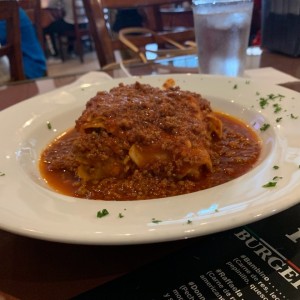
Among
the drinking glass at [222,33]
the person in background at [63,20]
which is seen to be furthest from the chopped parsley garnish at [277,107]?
the person in background at [63,20]

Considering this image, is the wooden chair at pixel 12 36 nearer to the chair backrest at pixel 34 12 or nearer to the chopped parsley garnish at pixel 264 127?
the chair backrest at pixel 34 12

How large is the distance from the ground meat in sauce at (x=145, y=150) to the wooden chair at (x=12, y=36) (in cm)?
145

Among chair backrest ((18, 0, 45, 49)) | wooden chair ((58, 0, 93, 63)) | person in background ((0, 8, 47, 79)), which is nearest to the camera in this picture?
person in background ((0, 8, 47, 79))

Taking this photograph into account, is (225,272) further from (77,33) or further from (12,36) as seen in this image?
(77,33)

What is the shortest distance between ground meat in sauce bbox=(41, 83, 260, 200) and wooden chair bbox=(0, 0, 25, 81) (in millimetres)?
1452

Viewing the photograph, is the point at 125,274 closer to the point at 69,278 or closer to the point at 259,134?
the point at 69,278

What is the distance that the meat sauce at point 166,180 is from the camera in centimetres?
92

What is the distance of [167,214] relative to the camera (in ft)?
2.16

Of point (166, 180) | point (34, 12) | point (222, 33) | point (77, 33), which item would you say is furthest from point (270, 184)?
point (77, 33)

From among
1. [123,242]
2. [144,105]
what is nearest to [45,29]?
[144,105]

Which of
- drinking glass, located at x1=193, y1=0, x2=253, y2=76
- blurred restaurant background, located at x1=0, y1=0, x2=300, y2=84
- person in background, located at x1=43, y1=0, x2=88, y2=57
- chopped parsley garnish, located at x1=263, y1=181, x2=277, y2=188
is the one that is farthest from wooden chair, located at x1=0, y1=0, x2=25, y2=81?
person in background, located at x1=43, y1=0, x2=88, y2=57

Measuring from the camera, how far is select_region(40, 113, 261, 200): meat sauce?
917 millimetres

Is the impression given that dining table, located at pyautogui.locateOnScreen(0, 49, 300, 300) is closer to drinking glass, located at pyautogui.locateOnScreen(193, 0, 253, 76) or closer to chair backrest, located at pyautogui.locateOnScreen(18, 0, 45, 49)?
drinking glass, located at pyautogui.locateOnScreen(193, 0, 253, 76)

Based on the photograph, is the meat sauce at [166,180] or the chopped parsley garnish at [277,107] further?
the chopped parsley garnish at [277,107]
